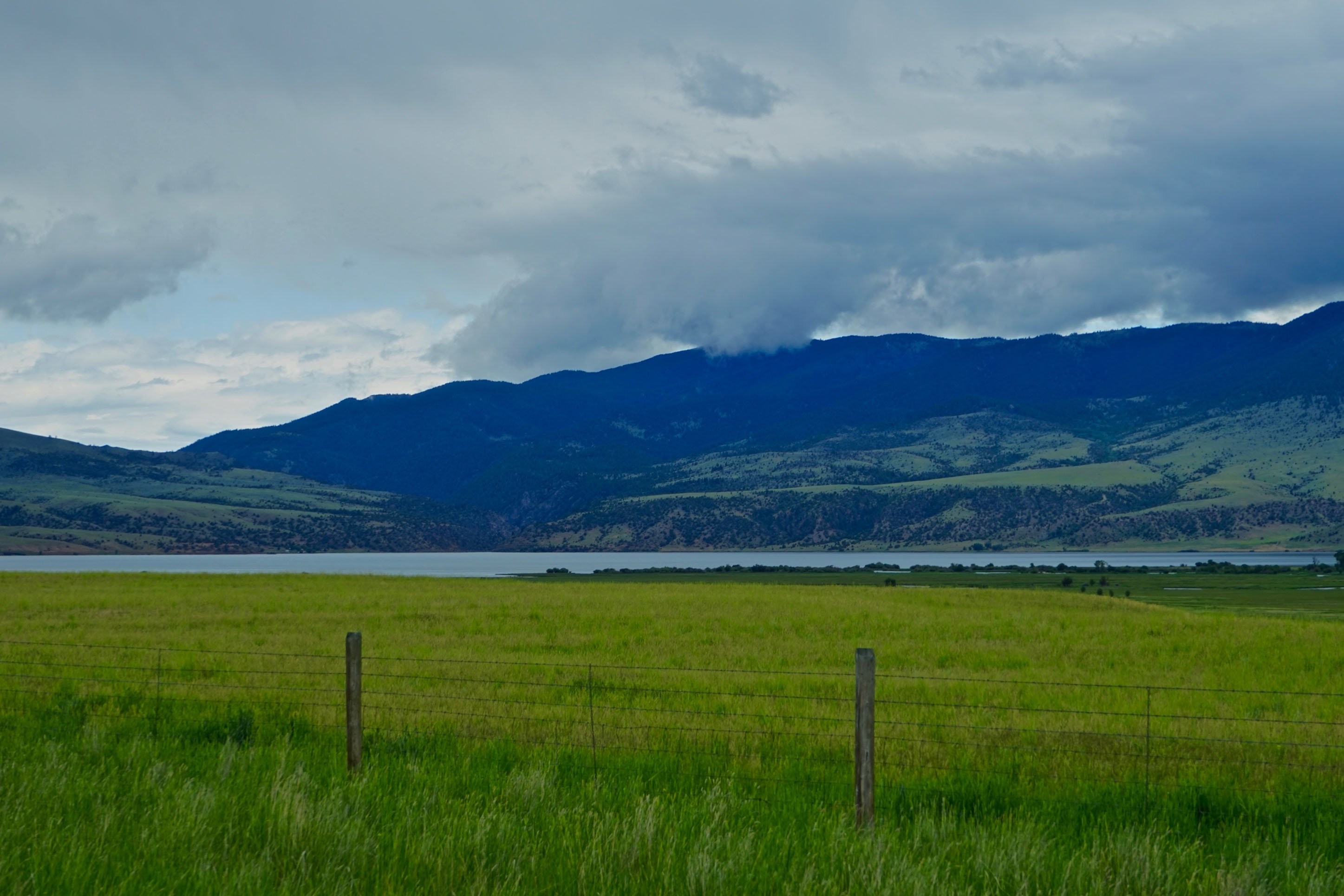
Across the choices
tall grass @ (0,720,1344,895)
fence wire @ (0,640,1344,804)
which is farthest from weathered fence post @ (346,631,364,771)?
fence wire @ (0,640,1344,804)

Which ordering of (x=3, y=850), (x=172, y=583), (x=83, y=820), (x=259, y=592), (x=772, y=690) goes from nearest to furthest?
(x=3, y=850)
(x=83, y=820)
(x=772, y=690)
(x=259, y=592)
(x=172, y=583)

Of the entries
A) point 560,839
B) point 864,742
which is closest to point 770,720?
point 864,742

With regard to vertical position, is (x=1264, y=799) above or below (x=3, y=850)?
below

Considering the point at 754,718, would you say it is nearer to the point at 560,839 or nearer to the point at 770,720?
the point at 770,720

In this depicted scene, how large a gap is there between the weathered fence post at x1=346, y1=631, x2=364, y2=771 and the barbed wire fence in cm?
3

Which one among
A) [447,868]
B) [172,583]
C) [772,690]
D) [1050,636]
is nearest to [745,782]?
[447,868]

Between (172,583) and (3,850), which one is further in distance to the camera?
(172,583)

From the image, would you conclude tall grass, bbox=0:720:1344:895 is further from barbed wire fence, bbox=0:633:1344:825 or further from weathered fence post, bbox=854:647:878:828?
barbed wire fence, bbox=0:633:1344:825

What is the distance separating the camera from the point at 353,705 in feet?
41.6

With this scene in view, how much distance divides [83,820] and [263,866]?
199 cm

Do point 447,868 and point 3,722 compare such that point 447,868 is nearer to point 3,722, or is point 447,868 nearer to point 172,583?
point 3,722

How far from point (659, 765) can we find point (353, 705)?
3.41 meters

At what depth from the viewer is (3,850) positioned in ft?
25.5

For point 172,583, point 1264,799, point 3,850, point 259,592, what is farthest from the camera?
point 172,583
